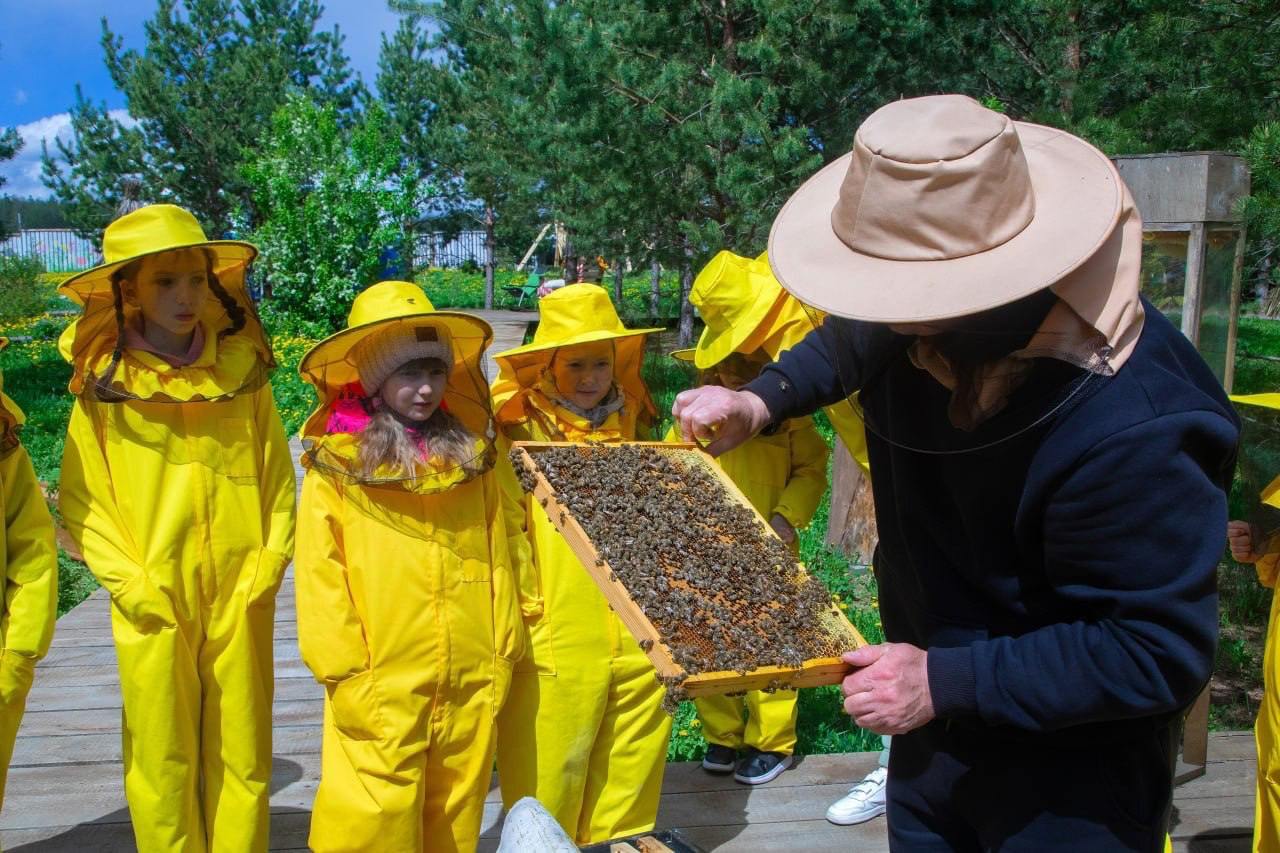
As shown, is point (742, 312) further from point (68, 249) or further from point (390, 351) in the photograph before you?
point (68, 249)

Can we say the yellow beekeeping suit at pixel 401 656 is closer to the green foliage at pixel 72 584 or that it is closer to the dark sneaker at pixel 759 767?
the dark sneaker at pixel 759 767

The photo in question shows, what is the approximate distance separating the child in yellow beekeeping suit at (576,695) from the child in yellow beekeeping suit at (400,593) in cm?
17

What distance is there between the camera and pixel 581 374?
374 centimetres

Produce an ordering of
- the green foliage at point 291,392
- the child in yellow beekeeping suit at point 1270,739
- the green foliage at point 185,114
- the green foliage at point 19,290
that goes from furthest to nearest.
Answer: the green foliage at point 185,114 < the green foliage at point 19,290 < the green foliage at point 291,392 < the child in yellow beekeeping suit at point 1270,739

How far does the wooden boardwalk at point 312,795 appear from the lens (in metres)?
3.77

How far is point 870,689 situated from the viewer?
1828 mm

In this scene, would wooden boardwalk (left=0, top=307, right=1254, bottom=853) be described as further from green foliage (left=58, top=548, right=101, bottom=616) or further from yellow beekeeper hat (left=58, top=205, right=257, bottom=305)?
green foliage (left=58, top=548, right=101, bottom=616)

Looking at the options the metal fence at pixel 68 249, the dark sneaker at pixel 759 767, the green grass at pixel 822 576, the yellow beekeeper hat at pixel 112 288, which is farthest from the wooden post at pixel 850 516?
the metal fence at pixel 68 249

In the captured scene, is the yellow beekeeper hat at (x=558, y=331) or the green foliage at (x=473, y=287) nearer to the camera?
the yellow beekeeper hat at (x=558, y=331)

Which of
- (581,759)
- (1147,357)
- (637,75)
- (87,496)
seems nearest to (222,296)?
(87,496)

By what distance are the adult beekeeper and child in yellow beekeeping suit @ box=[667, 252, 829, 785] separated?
7.21 ft

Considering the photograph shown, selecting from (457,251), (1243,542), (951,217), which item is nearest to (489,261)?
(457,251)

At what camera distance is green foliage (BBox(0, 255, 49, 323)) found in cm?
1641

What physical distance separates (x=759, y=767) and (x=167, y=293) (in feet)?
8.74
